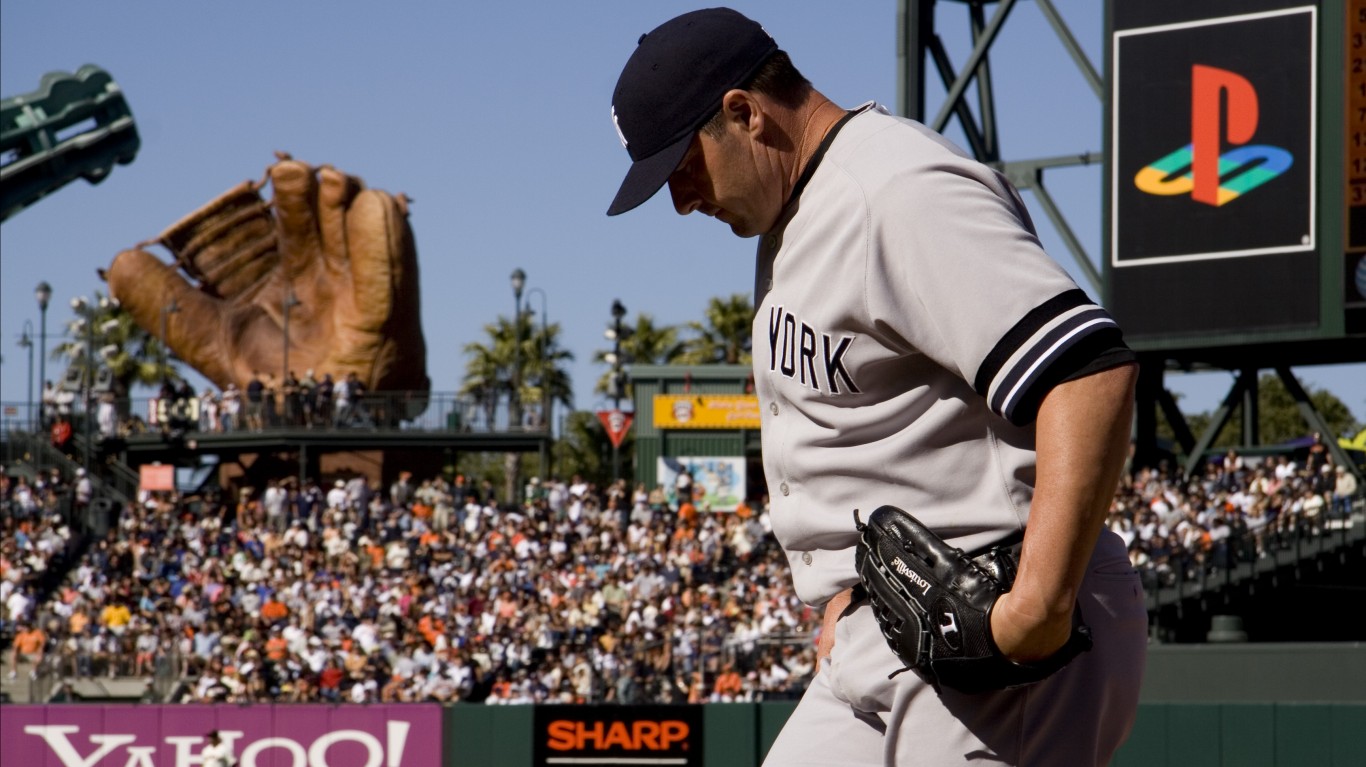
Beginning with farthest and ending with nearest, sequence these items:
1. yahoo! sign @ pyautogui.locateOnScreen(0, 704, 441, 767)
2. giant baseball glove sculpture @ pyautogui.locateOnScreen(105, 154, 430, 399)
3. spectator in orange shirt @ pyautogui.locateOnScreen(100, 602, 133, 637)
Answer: giant baseball glove sculpture @ pyautogui.locateOnScreen(105, 154, 430, 399) → spectator in orange shirt @ pyautogui.locateOnScreen(100, 602, 133, 637) → yahoo! sign @ pyautogui.locateOnScreen(0, 704, 441, 767)

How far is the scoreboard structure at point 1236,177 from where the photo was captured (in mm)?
22453

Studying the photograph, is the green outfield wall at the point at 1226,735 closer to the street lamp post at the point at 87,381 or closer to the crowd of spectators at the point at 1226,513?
the crowd of spectators at the point at 1226,513

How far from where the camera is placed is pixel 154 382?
56125mm

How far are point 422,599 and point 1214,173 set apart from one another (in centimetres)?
1207

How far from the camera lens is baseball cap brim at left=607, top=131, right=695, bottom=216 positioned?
2660 millimetres

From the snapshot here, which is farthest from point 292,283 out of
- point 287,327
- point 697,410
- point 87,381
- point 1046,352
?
point 1046,352

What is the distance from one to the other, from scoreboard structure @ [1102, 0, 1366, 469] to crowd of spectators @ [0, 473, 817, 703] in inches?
249

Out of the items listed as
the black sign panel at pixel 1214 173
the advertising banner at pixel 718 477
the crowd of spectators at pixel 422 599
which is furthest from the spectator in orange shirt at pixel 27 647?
the black sign panel at pixel 1214 173

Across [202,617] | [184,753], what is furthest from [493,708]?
[202,617]

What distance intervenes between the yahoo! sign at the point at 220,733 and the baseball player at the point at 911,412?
46.6 feet

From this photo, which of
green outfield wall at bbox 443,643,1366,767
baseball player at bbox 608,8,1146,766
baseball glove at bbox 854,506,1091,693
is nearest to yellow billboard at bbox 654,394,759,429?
green outfield wall at bbox 443,643,1366,767

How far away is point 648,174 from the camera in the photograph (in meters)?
2.70

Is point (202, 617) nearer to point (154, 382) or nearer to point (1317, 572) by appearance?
point (1317, 572)

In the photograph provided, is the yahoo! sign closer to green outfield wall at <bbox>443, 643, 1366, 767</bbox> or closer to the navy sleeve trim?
green outfield wall at <bbox>443, 643, 1366, 767</bbox>
